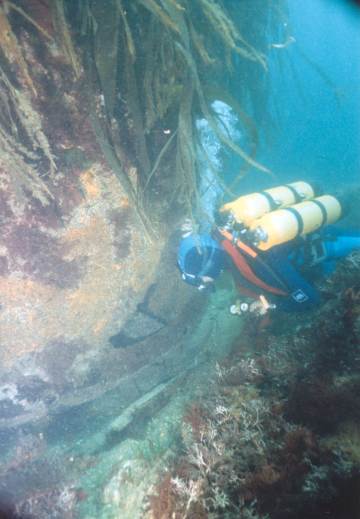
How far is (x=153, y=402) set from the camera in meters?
4.65

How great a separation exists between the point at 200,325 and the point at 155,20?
433cm

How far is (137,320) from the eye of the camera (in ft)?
15.7

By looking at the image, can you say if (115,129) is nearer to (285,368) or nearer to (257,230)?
(257,230)

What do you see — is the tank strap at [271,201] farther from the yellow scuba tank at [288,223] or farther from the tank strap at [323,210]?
the tank strap at [323,210]

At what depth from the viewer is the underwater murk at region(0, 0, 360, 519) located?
8.63 ft

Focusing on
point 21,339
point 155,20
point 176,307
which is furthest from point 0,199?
point 176,307

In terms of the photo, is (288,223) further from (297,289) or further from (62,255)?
(62,255)

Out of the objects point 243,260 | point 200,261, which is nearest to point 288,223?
point 243,260

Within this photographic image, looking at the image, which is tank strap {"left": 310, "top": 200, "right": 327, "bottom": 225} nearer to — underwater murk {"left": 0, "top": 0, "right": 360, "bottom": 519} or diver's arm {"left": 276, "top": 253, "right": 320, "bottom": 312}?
underwater murk {"left": 0, "top": 0, "right": 360, "bottom": 519}

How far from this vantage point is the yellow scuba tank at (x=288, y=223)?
429 cm

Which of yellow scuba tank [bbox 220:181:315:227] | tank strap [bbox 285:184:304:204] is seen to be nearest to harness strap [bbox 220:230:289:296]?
yellow scuba tank [bbox 220:181:315:227]

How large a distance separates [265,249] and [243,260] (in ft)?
1.09

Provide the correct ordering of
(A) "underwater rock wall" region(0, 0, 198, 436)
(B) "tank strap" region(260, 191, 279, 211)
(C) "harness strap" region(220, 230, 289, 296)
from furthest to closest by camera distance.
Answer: (B) "tank strap" region(260, 191, 279, 211) → (C) "harness strap" region(220, 230, 289, 296) → (A) "underwater rock wall" region(0, 0, 198, 436)

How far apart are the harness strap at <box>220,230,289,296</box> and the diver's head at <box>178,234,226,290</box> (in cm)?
16
